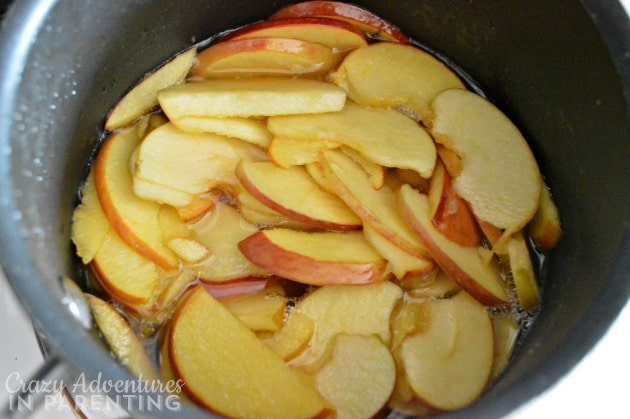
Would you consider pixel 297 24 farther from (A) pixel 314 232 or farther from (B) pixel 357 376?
(B) pixel 357 376

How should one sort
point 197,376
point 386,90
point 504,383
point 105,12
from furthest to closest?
point 386,90 → point 105,12 → point 197,376 → point 504,383

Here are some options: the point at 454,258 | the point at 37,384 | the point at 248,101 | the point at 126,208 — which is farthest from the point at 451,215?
the point at 37,384

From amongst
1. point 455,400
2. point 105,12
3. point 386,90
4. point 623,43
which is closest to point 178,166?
point 105,12

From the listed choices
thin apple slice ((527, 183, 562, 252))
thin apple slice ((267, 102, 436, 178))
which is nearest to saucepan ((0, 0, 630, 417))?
thin apple slice ((527, 183, 562, 252))

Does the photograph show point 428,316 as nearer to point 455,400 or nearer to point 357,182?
point 455,400

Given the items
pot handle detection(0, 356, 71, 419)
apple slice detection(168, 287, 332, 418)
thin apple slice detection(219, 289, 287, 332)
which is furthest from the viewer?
thin apple slice detection(219, 289, 287, 332)

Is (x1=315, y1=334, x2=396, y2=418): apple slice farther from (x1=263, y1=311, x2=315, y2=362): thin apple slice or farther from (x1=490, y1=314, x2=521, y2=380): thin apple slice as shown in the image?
(x1=490, y1=314, x2=521, y2=380): thin apple slice

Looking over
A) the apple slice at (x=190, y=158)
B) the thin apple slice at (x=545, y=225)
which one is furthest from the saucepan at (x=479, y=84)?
the apple slice at (x=190, y=158)
